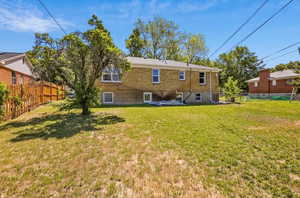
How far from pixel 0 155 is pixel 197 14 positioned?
14.7 meters

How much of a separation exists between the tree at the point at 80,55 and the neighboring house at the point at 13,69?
8.47m

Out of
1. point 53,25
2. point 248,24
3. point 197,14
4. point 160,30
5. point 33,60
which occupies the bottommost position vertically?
point 33,60

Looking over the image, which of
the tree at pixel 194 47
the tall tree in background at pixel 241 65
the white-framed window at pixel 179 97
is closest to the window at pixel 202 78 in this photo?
the white-framed window at pixel 179 97

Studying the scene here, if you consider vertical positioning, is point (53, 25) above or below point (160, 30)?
below

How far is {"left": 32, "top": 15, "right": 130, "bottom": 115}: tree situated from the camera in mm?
6938

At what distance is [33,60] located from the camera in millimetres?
7059

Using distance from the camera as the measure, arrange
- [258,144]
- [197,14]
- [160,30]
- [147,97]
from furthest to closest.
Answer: [160,30] < [147,97] < [197,14] < [258,144]

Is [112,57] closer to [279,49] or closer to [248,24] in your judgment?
[248,24]

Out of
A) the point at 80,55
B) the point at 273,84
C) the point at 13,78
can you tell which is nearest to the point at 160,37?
the point at 273,84

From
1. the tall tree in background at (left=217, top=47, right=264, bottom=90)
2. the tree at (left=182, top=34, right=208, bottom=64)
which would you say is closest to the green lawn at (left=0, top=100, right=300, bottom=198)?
the tree at (left=182, top=34, right=208, bottom=64)

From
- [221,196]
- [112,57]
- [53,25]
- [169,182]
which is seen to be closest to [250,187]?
[221,196]

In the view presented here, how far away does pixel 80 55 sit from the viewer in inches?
289

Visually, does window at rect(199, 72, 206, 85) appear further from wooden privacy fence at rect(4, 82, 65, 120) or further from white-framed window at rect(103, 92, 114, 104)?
wooden privacy fence at rect(4, 82, 65, 120)

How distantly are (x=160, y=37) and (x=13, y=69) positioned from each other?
23.9 m
